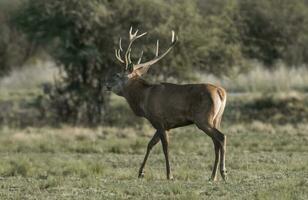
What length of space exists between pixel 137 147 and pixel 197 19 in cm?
909

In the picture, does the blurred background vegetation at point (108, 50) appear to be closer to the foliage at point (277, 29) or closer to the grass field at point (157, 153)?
the grass field at point (157, 153)

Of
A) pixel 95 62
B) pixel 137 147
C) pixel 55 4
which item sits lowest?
pixel 137 147

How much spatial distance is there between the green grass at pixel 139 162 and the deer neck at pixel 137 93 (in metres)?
1.23

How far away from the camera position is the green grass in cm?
1266

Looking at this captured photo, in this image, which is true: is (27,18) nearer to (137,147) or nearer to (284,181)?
(137,147)

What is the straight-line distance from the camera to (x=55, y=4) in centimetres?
2875

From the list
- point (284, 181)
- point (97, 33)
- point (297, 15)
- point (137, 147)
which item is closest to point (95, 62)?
point (97, 33)

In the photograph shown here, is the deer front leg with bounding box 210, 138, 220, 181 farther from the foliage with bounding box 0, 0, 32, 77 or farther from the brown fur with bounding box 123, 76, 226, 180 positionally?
the foliage with bounding box 0, 0, 32, 77

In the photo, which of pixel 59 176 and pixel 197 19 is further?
pixel 197 19

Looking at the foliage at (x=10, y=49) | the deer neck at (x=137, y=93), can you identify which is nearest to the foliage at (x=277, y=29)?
the foliage at (x=10, y=49)

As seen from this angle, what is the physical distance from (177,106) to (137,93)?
4.12 feet

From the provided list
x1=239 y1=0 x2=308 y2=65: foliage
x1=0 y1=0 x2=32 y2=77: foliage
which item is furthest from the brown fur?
x1=0 y1=0 x2=32 y2=77: foliage

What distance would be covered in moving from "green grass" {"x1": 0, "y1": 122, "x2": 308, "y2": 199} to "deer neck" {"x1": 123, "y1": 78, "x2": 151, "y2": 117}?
48.4 inches

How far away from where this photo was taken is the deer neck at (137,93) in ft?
50.9
